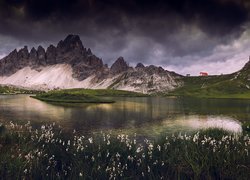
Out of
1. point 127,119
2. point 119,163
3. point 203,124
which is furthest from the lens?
point 127,119

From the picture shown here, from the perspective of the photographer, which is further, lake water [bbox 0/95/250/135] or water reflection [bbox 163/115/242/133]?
water reflection [bbox 163/115/242/133]

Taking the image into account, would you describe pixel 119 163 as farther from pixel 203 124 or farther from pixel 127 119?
pixel 127 119

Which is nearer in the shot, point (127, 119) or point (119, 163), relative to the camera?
point (119, 163)

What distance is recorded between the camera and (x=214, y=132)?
29.0 meters

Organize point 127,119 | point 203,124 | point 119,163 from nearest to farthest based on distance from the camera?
point 119,163 < point 203,124 < point 127,119

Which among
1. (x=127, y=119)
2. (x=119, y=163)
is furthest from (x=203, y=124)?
(x=119, y=163)

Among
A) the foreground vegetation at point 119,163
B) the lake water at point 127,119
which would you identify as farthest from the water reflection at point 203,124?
the foreground vegetation at point 119,163

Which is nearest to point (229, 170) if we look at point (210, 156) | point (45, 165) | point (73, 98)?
point (210, 156)

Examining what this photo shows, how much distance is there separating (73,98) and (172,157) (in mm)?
127323

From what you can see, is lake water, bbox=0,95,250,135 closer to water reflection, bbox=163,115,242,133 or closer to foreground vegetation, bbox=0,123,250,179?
water reflection, bbox=163,115,242,133

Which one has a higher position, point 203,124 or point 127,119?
point 127,119

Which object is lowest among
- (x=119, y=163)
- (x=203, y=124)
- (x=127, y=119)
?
(x=203, y=124)

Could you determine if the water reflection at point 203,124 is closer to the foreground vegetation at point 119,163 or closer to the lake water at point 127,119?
the lake water at point 127,119

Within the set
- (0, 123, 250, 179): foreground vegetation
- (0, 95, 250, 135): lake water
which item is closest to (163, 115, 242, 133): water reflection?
(0, 95, 250, 135): lake water
